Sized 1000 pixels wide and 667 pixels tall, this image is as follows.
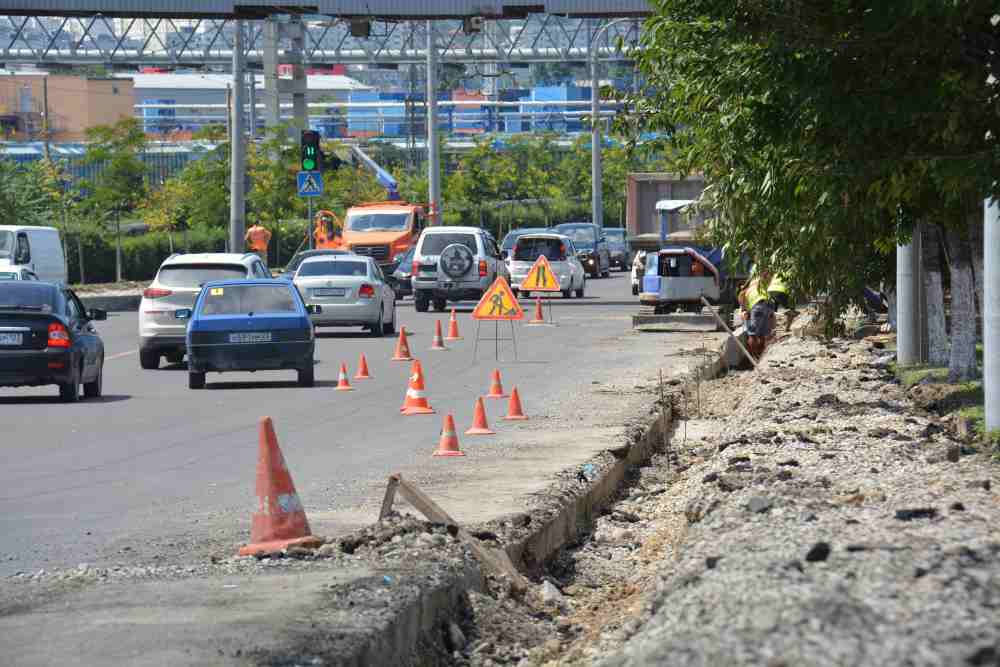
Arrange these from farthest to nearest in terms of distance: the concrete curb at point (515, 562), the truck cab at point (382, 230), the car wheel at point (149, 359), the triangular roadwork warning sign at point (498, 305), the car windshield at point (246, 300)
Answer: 1. the truck cab at point (382, 230)
2. the car wheel at point (149, 359)
3. the triangular roadwork warning sign at point (498, 305)
4. the car windshield at point (246, 300)
5. the concrete curb at point (515, 562)

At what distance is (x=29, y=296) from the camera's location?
21.3 metres

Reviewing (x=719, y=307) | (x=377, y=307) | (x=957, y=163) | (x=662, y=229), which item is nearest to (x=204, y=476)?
(x=957, y=163)

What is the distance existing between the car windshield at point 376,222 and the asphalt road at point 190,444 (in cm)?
2242

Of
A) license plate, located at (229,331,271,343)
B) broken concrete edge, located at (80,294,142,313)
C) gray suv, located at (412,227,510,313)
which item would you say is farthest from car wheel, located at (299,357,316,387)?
broken concrete edge, located at (80,294,142,313)

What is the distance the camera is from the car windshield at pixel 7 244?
1399 inches

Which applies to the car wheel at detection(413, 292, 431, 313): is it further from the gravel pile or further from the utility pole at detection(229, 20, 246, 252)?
the gravel pile

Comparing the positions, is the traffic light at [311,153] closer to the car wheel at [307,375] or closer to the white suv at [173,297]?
the white suv at [173,297]

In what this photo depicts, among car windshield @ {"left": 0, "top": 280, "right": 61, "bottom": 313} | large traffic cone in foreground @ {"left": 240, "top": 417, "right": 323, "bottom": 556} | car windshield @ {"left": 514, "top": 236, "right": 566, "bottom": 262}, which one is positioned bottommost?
large traffic cone in foreground @ {"left": 240, "top": 417, "right": 323, "bottom": 556}

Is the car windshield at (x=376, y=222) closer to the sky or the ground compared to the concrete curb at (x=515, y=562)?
closer to the sky

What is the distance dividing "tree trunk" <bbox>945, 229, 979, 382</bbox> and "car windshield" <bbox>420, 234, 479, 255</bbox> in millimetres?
23438

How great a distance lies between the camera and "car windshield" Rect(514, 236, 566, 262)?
4791cm

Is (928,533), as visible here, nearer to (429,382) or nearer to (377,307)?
(429,382)

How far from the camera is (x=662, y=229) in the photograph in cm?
4481

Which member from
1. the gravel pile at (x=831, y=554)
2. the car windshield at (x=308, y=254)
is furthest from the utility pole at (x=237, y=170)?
the gravel pile at (x=831, y=554)
